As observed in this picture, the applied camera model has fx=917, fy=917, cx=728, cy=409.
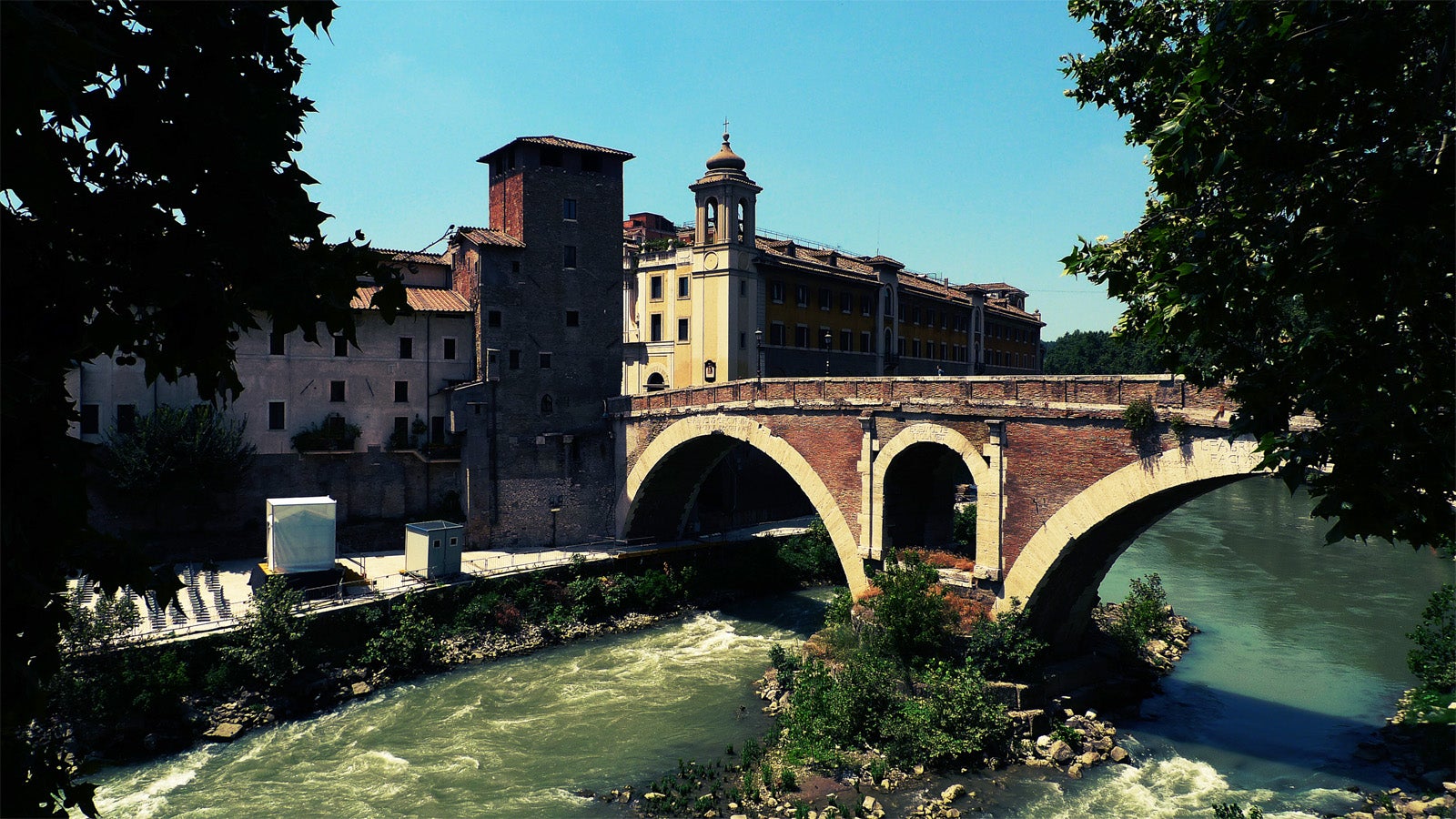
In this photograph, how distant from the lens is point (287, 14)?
582 centimetres

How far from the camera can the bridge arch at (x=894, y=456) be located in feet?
74.0

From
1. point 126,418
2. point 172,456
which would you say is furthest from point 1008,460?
point 126,418

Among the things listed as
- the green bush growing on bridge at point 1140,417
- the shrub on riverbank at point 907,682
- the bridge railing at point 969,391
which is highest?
the bridge railing at point 969,391

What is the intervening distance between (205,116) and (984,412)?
63.4 feet

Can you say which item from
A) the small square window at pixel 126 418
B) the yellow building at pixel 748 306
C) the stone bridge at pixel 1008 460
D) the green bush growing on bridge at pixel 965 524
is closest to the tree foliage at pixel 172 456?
the small square window at pixel 126 418

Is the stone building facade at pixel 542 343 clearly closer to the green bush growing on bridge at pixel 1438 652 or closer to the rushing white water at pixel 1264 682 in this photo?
the rushing white water at pixel 1264 682

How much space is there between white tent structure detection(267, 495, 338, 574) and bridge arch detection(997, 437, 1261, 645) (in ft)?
61.9

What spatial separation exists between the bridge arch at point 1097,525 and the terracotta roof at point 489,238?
21471 millimetres

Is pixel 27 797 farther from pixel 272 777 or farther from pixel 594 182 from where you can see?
pixel 594 182

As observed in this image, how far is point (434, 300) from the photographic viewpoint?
34125 millimetres

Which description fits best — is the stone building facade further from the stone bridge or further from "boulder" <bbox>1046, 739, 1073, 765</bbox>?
"boulder" <bbox>1046, 739, 1073, 765</bbox>

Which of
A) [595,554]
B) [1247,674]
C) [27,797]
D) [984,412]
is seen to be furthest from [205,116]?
[595,554]

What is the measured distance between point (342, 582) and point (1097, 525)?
20158 millimetres

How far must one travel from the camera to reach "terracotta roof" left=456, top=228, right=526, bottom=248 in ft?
109
